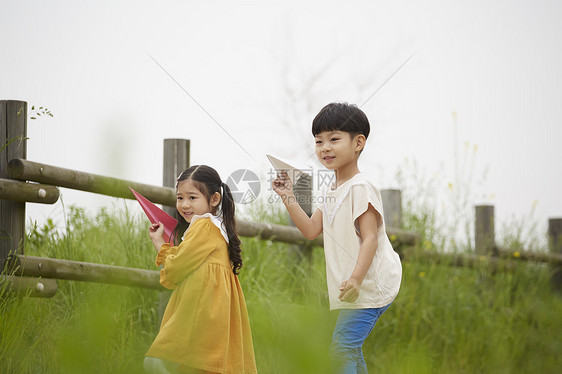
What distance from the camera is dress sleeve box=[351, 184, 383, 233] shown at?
2166 mm

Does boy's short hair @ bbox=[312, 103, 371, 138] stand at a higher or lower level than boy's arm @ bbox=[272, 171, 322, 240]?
higher

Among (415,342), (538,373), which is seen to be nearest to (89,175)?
(415,342)

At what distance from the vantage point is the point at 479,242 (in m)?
5.98

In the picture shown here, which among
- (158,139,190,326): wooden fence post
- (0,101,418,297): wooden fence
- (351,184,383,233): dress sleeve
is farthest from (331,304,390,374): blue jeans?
(158,139,190,326): wooden fence post

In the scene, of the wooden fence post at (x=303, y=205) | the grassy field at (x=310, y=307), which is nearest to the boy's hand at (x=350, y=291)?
the grassy field at (x=310, y=307)

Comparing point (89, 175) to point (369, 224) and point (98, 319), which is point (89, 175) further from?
point (98, 319)

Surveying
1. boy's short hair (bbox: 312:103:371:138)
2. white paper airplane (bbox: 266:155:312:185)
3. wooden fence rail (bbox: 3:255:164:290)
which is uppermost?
boy's short hair (bbox: 312:103:371:138)

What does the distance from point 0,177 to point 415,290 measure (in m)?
2.86

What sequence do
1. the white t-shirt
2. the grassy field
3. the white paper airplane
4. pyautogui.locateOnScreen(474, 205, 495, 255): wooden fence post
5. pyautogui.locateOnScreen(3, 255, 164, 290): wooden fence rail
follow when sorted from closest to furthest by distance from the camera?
the white paper airplane
the white t-shirt
the grassy field
pyautogui.locateOnScreen(3, 255, 164, 290): wooden fence rail
pyautogui.locateOnScreen(474, 205, 495, 255): wooden fence post

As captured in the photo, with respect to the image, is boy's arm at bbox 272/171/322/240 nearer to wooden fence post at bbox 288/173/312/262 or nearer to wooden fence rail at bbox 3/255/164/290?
wooden fence rail at bbox 3/255/164/290

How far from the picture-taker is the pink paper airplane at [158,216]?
88.2 inches

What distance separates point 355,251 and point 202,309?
0.57 meters

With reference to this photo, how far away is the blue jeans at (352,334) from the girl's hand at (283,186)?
0.46 metres

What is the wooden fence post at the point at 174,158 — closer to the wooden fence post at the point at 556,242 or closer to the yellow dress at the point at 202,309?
the yellow dress at the point at 202,309
